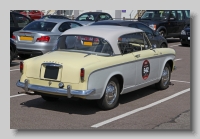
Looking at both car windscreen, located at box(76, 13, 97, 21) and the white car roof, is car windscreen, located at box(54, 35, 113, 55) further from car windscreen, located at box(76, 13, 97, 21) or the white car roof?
car windscreen, located at box(76, 13, 97, 21)

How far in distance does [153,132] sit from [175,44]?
15.3m

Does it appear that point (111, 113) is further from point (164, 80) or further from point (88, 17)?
point (88, 17)

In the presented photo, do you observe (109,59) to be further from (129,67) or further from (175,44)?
(175,44)

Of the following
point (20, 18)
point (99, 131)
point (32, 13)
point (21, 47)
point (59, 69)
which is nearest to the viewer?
point (99, 131)

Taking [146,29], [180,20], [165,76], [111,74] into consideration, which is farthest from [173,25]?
[111,74]

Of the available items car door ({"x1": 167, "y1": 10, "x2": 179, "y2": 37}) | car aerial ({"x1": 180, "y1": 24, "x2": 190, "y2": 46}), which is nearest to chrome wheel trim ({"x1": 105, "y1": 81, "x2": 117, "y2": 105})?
car aerial ({"x1": 180, "y1": 24, "x2": 190, "y2": 46})

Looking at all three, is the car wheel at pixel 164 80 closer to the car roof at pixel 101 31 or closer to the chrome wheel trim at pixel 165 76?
the chrome wheel trim at pixel 165 76

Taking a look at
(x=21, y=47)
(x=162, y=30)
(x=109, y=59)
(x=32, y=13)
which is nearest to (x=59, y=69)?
(x=109, y=59)

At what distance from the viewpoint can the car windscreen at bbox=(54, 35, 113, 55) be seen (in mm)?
8383

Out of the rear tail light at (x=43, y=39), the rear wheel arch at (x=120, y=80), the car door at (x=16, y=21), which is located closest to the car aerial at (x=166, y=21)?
the car door at (x=16, y=21)

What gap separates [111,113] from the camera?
8.02 m

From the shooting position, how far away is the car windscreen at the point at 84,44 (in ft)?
27.5

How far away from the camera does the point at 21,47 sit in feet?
46.9

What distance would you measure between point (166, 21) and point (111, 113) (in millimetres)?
14412
